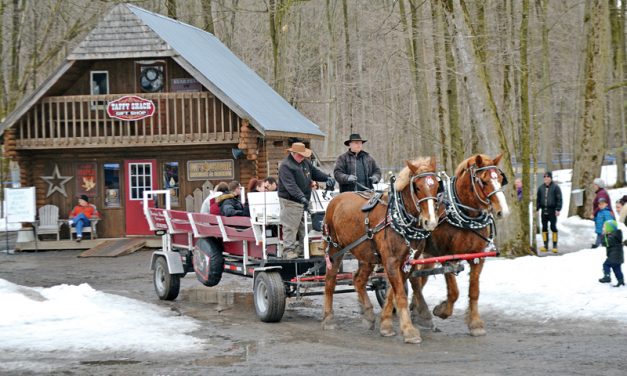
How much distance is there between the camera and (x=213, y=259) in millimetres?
13156

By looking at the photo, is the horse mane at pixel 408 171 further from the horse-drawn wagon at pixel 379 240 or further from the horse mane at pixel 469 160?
the horse mane at pixel 469 160

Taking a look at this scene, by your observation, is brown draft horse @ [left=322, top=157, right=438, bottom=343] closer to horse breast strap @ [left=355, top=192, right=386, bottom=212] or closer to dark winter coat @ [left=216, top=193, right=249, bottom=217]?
horse breast strap @ [left=355, top=192, right=386, bottom=212]

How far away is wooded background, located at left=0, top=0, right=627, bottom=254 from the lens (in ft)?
64.1

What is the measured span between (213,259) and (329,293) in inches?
95.2

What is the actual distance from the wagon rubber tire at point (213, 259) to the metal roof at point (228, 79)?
10174 millimetres

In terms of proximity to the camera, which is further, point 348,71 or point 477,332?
point 348,71

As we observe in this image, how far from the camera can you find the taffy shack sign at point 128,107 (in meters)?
25.0

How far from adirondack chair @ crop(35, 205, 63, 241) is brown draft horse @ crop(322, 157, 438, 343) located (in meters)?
16.3

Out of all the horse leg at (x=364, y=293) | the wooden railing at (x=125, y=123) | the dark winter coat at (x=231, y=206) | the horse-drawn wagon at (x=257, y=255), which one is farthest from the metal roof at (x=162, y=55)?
the horse leg at (x=364, y=293)

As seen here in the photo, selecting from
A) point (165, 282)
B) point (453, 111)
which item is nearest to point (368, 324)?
point (165, 282)

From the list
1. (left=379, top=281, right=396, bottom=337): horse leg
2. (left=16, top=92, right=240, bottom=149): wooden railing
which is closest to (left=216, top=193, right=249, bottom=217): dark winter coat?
(left=379, top=281, right=396, bottom=337): horse leg

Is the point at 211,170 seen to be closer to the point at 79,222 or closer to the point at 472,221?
the point at 79,222

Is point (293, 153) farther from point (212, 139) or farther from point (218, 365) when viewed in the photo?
point (212, 139)

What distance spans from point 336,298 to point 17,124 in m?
14.5
